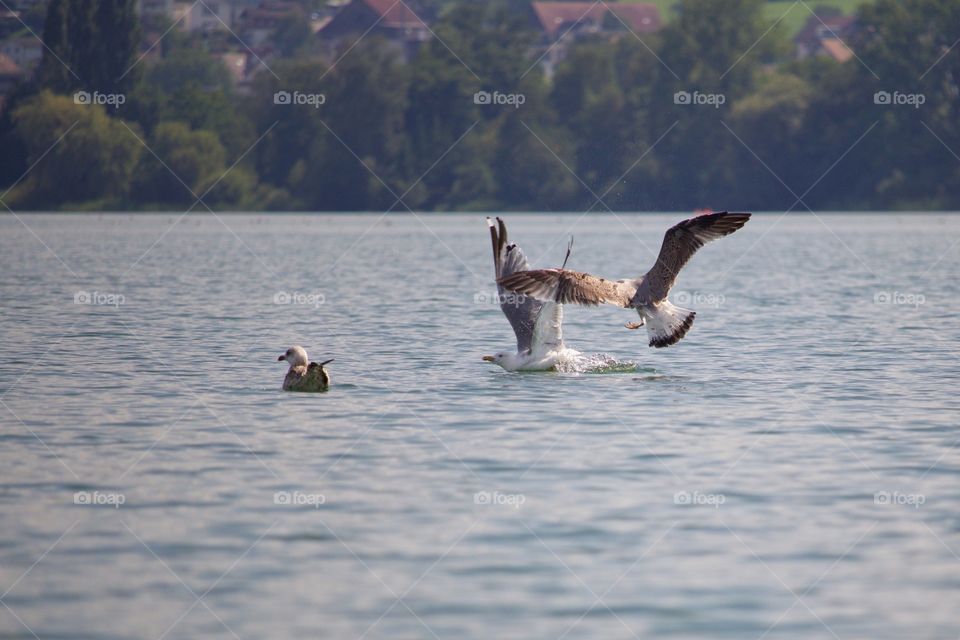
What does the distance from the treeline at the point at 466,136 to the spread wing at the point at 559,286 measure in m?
84.9

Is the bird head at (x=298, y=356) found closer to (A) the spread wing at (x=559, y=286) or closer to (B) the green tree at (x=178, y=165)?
(A) the spread wing at (x=559, y=286)

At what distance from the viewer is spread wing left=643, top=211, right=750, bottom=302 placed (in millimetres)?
18922

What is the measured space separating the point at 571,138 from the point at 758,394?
100m

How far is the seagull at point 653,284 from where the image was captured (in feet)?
61.2

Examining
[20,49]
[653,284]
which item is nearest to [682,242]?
[653,284]

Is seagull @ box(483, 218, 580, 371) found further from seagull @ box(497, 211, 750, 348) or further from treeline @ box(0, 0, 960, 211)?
treeline @ box(0, 0, 960, 211)

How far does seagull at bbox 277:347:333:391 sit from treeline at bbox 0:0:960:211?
85.0 metres

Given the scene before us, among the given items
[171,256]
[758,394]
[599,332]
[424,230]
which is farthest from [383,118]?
[758,394]

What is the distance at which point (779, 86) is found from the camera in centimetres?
11638

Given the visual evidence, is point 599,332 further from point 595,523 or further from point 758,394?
point 595,523

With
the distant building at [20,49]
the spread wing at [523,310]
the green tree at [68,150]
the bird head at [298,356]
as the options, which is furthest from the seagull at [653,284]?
the distant building at [20,49]

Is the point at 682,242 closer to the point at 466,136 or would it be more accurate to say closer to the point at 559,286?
the point at 559,286

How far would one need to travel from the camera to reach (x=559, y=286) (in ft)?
61.2

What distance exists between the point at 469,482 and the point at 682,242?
21.6ft
